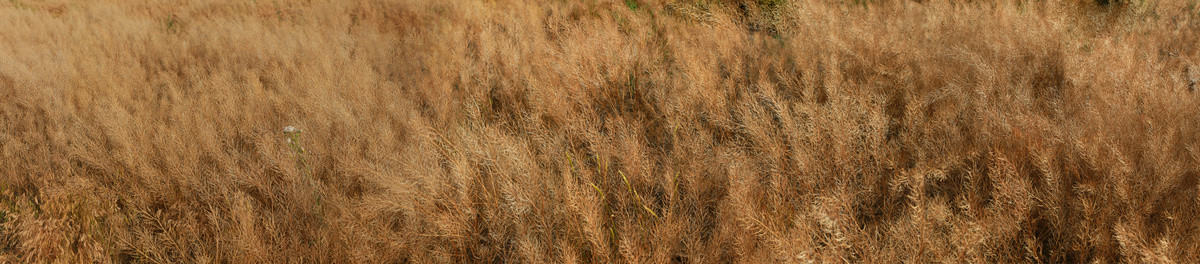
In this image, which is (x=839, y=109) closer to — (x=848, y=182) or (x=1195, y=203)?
(x=848, y=182)

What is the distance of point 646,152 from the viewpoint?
2387 mm

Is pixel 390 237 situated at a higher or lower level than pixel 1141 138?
lower

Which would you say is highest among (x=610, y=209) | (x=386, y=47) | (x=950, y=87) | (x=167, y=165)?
(x=950, y=87)

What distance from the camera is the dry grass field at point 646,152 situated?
67.3 inches

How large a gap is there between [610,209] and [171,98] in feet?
12.3

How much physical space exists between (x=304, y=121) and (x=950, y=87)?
11.4ft

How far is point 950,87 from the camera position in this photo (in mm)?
2602

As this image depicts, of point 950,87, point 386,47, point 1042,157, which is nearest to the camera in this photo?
point 1042,157

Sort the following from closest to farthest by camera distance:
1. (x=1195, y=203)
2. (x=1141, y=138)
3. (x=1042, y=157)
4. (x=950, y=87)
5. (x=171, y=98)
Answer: (x=1195, y=203)
(x=1042, y=157)
(x=1141, y=138)
(x=950, y=87)
(x=171, y=98)

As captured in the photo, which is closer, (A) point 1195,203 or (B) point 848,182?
(A) point 1195,203

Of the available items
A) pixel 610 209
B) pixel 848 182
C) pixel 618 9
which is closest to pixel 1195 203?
pixel 848 182

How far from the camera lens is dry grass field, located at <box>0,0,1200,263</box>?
1709 mm

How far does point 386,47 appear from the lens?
208 inches

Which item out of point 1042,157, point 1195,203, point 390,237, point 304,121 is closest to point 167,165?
point 304,121
